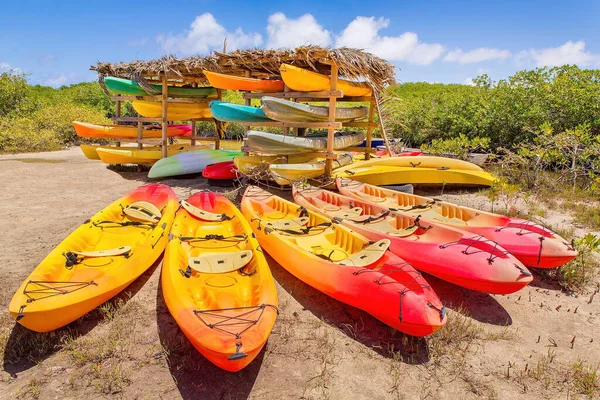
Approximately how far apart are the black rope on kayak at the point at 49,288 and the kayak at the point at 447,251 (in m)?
2.91

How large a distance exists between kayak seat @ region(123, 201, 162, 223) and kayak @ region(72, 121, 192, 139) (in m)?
6.53

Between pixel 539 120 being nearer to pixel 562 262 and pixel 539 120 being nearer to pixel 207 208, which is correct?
pixel 562 262

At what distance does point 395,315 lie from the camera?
3.08 metres

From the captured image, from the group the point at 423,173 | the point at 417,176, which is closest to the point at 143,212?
the point at 417,176

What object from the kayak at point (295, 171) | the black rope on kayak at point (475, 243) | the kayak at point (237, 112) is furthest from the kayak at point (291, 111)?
the black rope on kayak at point (475, 243)

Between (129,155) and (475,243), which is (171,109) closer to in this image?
(129,155)

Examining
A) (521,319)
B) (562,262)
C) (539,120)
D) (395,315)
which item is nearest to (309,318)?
(395,315)

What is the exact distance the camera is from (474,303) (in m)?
3.95

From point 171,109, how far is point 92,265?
24.6ft

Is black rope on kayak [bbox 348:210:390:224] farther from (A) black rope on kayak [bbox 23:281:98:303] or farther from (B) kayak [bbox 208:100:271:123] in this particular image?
(B) kayak [bbox 208:100:271:123]

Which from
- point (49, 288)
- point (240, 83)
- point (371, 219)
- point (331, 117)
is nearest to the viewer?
point (49, 288)

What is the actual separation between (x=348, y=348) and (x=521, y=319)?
1853 mm

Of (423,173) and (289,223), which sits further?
(423,173)

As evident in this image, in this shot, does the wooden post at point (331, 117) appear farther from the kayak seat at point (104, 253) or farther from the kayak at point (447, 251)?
the kayak seat at point (104, 253)
